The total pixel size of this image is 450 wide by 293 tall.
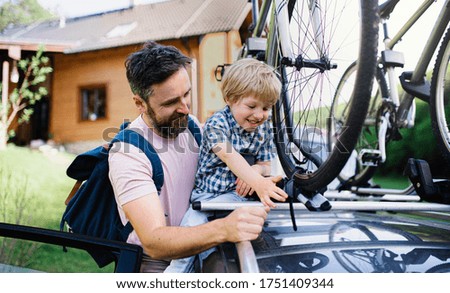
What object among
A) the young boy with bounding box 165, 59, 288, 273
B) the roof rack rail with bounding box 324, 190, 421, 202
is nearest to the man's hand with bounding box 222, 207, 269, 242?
the young boy with bounding box 165, 59, 288, 273

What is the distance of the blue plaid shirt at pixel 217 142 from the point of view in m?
1.21

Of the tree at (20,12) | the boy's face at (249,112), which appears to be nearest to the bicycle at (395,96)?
the boy's face at (249,112)

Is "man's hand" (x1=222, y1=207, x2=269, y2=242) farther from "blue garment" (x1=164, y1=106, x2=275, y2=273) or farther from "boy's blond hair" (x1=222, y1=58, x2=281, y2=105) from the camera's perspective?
"boy's blond hair" (x1=222, y1=58, x2=281, y2=105)

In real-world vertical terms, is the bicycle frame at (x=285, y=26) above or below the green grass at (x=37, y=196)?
above

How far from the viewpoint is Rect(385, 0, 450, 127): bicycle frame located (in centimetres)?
138

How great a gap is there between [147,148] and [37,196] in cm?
103

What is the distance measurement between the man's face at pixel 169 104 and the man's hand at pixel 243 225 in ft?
1.30

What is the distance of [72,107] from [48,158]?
0.95 ft

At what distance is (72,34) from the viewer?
225cm

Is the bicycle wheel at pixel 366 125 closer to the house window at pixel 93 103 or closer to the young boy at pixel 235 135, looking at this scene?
the young boy at pixel 235 135
